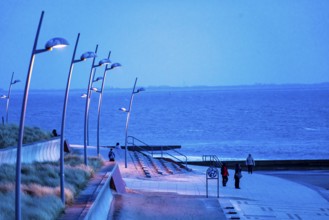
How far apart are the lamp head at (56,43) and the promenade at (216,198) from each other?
6.56 metres

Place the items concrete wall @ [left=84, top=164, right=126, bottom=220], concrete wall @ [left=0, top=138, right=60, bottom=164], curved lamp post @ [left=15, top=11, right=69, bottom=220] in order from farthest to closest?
concrete wall @ [left=0, top=138, right=60, bottom=164]
concrete wall @ [left=84, top=164, right=126, bottom=220]
curved lamp post @ [left=15, top=11, right=69, bottom=220]

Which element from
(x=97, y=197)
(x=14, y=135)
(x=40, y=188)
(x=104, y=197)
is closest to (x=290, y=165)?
(x=14, y=135)

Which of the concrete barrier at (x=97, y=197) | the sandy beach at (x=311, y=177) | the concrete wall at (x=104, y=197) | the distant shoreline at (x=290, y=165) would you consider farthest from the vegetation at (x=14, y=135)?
the distant shoreline at (x=290, y=165)

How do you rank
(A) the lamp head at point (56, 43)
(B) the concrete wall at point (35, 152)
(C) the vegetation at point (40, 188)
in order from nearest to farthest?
(A) the lamp head at point (56, 43), (C) the vegetation at point (40, 188), (B) the concrete wall at point (35, 152)

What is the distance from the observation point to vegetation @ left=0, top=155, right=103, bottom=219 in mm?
14398

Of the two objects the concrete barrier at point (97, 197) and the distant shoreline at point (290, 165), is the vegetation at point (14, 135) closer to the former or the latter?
the concrete barrier at point (97, 197)

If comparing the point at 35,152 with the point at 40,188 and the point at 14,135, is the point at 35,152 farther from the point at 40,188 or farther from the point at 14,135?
the point at 40,188

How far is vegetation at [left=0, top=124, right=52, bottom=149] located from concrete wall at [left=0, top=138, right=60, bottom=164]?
110 cm

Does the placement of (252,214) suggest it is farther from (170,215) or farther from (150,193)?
(150,193)

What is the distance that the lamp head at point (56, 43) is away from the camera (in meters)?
12.9

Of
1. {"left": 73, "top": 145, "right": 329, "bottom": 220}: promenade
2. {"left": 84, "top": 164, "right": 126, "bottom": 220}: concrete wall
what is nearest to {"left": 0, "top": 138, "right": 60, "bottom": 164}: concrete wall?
{"left": 84, "top": 164, "right": 126, "bottom": 220}: concrete wall

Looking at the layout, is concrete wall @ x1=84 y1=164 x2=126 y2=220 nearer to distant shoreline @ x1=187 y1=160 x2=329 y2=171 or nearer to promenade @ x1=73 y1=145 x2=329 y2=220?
promenade @ x1=73 y1=145 x2=329 y2=220

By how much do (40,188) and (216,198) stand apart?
860cm

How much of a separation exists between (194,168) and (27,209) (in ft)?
79.9
